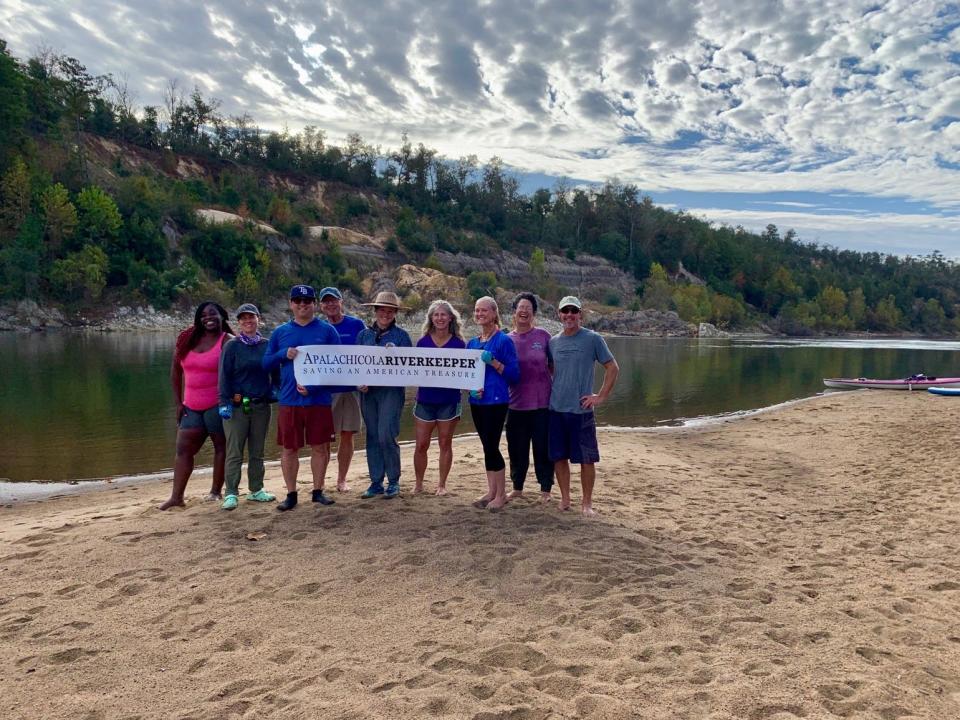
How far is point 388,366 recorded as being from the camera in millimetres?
6020

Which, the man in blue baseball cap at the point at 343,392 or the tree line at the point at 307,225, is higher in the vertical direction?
the tree line at the point at 307,225

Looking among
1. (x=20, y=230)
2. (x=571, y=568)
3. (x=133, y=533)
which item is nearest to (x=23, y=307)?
(x=20, y=230)

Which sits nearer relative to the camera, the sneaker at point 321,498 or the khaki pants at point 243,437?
the khaki pants at point 243,437

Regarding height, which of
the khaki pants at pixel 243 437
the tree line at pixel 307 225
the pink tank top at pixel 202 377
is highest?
the tree line at pixel 307 225

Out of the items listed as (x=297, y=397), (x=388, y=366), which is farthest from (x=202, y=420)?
(x=388, y=366)

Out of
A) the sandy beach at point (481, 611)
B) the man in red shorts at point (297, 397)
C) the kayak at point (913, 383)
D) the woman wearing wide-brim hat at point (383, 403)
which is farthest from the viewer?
the kayak at point (913, 383)

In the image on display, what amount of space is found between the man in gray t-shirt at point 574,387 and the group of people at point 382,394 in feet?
0.04

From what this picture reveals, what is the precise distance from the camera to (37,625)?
3.73 metres

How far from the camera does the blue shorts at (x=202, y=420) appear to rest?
20.1 ft

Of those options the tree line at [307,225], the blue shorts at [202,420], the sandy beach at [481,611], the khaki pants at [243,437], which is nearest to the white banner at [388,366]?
the khaki pants at [243,437]

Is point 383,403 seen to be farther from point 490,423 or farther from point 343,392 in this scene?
point 490,423

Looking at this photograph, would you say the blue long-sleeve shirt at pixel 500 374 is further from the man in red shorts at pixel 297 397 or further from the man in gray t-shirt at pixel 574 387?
the man in red shorts at pixel 297 397

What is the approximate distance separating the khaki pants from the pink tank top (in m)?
0.34

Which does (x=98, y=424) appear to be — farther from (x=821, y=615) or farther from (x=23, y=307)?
(x=23, y=307)
